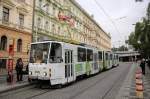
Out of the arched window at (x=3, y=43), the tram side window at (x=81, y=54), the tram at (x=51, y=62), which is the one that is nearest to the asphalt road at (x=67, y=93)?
the tram at (x=51, y=62)

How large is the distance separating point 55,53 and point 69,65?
181 cm

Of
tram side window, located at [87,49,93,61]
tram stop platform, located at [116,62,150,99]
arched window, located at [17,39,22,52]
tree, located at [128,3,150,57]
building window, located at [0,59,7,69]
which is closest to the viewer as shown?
tram stop platform, located at [116,62,150,99]

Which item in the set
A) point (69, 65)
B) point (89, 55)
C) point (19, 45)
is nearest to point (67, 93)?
point (69, 65)

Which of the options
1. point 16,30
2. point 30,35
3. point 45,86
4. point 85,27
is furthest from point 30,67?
point 85,27

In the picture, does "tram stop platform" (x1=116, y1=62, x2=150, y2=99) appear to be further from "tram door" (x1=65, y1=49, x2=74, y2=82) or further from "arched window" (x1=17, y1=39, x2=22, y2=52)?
"arched window" (x1=17, y1=39, x2=22, y2=52)

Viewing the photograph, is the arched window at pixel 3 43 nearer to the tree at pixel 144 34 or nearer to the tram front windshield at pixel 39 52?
the tram front windshield at pixel 39 52

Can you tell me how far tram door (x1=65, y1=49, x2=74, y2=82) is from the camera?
16.8 m

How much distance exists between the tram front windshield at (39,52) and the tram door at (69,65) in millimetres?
1722

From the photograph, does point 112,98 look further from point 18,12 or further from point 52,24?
point 52,24

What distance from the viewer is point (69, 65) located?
17250mm

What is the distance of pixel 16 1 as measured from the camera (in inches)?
1225

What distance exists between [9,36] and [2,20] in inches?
85.5

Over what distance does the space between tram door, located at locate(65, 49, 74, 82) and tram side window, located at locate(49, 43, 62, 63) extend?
97cm

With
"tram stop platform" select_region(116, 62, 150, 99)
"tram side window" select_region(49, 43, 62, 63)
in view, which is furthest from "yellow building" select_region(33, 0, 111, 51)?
"tram stop platform" select_region(116, 62, 150, 99)
